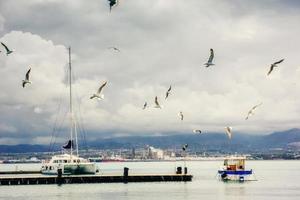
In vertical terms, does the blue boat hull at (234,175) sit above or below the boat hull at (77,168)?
below

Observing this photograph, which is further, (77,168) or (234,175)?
(234,175)

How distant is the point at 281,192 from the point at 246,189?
246 inches

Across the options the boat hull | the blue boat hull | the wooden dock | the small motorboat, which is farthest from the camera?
the blue boat hull

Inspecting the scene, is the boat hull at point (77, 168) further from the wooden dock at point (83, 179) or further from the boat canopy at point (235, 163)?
the boat canopy at point (235, 163)

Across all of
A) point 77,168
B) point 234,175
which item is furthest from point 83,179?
point 234,175

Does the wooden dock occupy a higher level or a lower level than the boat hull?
lower

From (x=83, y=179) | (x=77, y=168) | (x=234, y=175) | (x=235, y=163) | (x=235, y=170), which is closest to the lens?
(x=83, y=179)

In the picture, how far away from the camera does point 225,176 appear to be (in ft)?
378

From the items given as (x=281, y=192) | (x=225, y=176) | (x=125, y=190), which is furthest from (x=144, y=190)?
(x=225, y=176)

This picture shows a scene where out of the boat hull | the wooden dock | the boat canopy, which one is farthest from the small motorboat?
the boat hull

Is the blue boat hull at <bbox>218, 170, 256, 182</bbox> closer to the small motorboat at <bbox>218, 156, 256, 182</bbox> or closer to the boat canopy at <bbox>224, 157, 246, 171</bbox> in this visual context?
A: the small motorboat at <bbox>218, 156, 256, 182</bbox>

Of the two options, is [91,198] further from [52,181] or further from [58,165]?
[58,165]

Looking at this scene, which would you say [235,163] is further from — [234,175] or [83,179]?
[83,179]

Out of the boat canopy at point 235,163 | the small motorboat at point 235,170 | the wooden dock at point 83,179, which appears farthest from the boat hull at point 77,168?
the boat canopy at point 235,163
